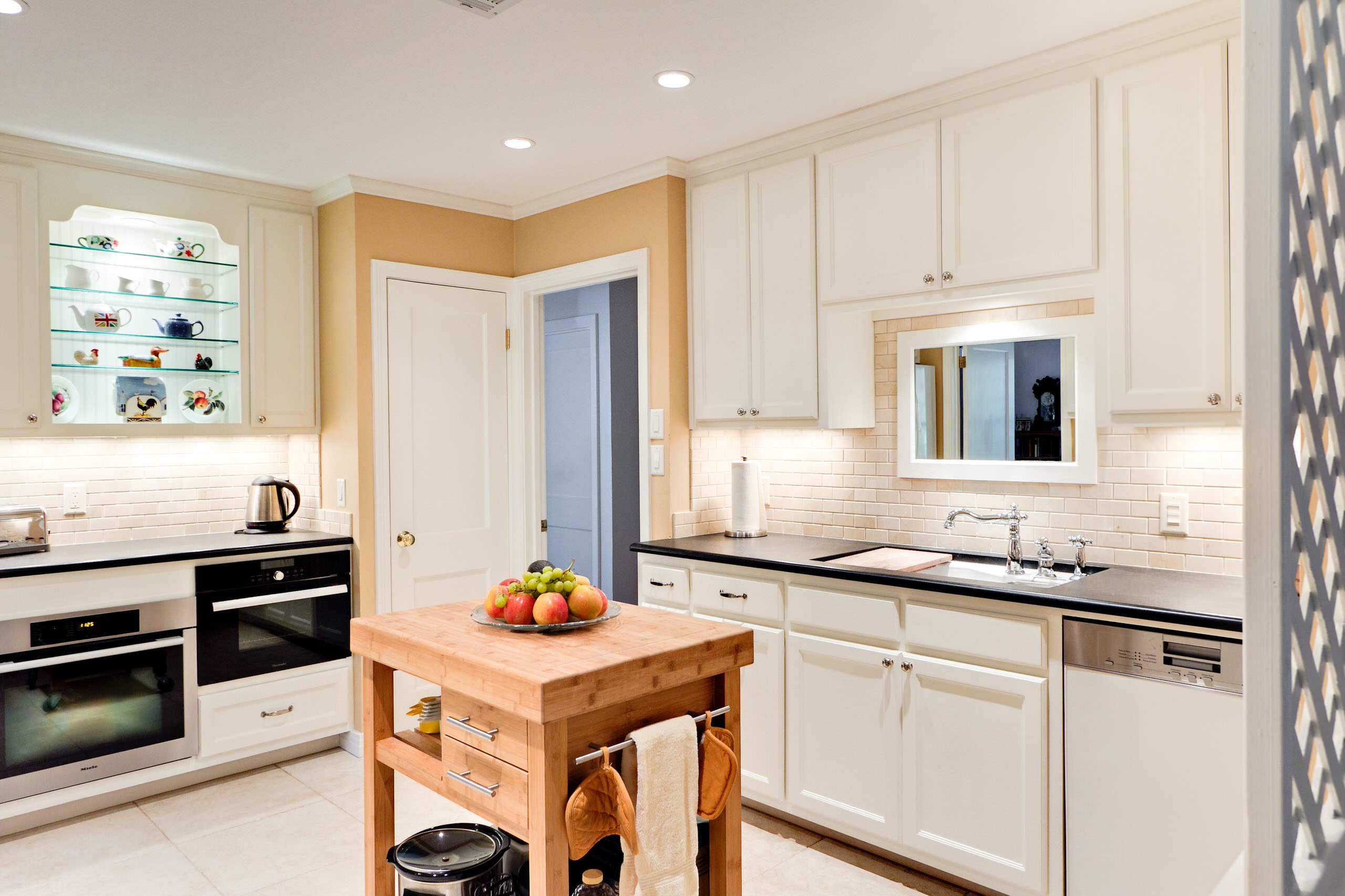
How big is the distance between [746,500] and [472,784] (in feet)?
6.68

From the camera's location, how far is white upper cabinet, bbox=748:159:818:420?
337 centimetres

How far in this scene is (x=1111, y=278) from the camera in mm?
2572

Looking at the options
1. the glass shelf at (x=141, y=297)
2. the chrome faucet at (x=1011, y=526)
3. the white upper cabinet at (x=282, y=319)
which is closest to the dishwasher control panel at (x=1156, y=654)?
the chrome faucet at (x=1011, y=526)

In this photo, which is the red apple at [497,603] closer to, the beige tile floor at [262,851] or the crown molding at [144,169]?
the beige tile floor at [262,851]

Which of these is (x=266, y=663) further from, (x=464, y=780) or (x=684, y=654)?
(x=684, y=654)

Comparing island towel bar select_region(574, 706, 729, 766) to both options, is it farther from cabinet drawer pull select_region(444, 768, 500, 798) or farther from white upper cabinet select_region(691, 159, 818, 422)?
white upper cabinet select_region(691, 159, 818, 422)

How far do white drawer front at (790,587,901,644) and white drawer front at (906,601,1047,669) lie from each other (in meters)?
0.07

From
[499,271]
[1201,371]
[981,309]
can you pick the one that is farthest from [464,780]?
[499,271]

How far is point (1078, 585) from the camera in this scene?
2516 mm

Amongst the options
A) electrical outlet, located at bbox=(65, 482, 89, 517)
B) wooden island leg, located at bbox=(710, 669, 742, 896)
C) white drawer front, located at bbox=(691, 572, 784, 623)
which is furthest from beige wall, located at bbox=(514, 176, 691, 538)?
electrical outlet, located at bbox=(65, 482, 89, 517)

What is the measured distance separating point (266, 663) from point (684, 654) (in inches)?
103

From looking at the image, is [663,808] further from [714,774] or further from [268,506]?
[268,506]

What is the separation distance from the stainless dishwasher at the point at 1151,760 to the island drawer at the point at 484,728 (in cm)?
151

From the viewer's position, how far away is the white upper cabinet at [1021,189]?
263cm
